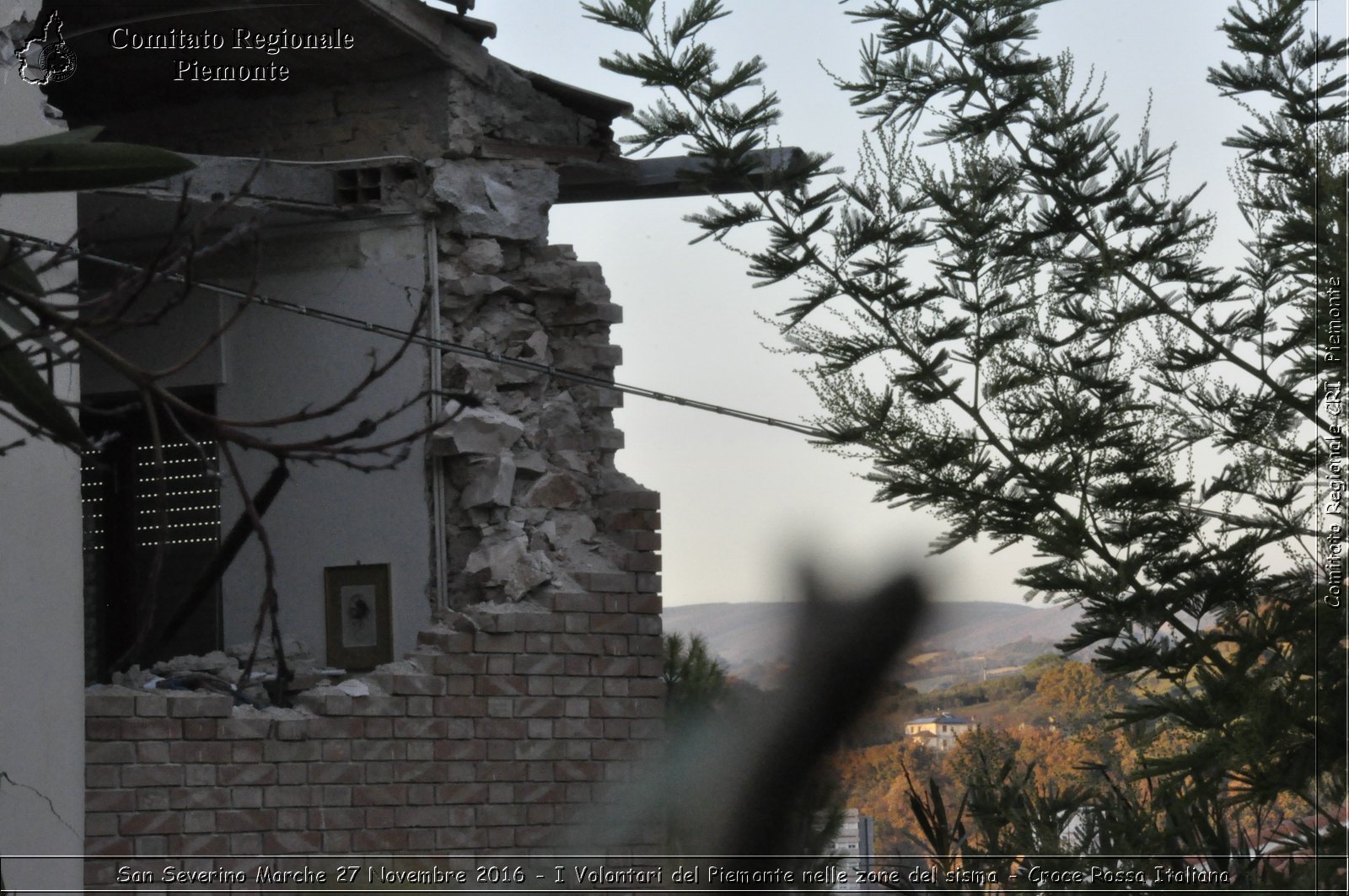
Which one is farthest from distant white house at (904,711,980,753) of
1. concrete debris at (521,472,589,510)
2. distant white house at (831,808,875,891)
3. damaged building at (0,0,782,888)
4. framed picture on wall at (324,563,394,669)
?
framed picture on wall at (324,563,394,669)

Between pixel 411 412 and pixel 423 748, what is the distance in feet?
4.91

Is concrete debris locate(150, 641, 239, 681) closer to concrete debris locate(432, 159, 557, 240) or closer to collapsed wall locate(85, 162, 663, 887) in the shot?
collapsed wall locate(85, 162, 663, 887)

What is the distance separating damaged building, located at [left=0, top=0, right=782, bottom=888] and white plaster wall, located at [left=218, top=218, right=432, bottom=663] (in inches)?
0.5

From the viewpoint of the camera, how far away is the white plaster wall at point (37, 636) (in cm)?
455

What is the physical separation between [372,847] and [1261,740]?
3.34 metres

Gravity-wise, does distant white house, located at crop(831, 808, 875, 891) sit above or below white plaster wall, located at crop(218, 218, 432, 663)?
below

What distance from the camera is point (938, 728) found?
532cm

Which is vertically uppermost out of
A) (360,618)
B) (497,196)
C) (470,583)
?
(497,196)

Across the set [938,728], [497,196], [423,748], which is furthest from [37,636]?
[938,728]

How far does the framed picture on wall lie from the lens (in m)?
5.97

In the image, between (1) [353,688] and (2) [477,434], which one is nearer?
(1) [353,688]

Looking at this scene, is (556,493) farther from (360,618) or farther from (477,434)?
(360,618)

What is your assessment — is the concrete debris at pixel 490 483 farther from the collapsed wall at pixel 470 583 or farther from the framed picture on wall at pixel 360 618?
the framed picture on wall at pixel 360 618

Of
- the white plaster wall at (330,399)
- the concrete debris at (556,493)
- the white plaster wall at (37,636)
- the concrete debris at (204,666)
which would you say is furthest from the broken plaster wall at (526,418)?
the white plaster wall at (37,636)
